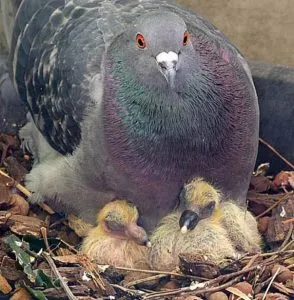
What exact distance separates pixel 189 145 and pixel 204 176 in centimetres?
18

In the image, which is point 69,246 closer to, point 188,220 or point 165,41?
point 188,220

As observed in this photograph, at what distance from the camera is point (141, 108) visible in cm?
359

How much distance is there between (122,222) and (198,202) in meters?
0.32

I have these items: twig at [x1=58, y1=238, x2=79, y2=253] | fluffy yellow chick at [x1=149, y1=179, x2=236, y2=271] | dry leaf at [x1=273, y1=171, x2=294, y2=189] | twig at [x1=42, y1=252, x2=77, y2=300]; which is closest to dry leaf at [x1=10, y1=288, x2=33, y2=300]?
twig at [x1=42, y1=252, x2=77, y2=300]

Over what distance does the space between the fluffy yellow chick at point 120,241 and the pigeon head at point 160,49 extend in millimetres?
547

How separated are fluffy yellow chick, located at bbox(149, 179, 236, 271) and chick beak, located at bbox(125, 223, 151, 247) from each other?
3 centimetres

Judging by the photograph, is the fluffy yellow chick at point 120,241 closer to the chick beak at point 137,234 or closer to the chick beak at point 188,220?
the chick beak at point 137,234

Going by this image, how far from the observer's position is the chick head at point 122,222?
11.9 feet

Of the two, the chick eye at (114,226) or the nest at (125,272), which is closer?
the nest at (125,272)

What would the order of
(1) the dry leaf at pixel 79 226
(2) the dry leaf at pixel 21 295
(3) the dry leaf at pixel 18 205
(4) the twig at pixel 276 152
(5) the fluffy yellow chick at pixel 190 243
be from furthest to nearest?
(4) the twig at pixel 276 152, (3) the dry leaf at pixel 18 205, (1) the dry leaf at pixel 79 226, (5) the fluffy yellow chick at pixel 190 243, (2) the dry leaf at pixel 21 295

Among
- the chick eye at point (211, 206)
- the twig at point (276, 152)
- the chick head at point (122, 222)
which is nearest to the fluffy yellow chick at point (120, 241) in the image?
the chick head at point (122, 222)

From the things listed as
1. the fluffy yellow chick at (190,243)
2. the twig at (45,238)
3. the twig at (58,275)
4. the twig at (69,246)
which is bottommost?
the twig at (69,246)

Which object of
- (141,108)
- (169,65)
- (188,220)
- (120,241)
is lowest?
(120,241)

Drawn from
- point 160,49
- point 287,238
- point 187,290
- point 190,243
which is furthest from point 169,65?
point 287,238
